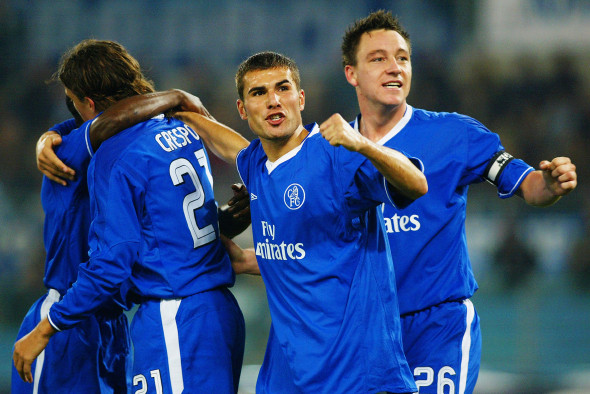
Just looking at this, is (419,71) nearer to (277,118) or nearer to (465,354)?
(465,354)

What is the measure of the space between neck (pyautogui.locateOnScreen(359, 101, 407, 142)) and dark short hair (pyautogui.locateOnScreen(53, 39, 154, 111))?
1065 mm

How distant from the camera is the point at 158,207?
2873 mm

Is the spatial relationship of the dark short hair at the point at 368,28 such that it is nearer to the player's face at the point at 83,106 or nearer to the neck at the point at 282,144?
the neck at the point at 282,144

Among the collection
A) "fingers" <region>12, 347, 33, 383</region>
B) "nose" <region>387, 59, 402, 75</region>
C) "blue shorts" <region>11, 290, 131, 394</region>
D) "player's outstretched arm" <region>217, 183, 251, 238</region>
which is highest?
"nose" <region>387, 59, 402, 75</region>

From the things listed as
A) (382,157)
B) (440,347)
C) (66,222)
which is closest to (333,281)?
(382,157)

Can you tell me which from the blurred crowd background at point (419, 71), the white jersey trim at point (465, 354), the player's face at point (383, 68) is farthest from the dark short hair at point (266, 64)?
the blurred crowd background at point (419, 71)

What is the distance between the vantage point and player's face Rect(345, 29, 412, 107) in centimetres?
312

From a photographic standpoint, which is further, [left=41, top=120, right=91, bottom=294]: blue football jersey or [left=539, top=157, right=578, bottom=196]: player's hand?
[left=41, top=120, right=91, bottom=294]: blue football jersey

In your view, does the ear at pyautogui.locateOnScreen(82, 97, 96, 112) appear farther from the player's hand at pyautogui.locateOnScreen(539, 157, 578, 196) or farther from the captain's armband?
the player's hand at pyautogui.locateOnScreen(539, 157, 578, 196)

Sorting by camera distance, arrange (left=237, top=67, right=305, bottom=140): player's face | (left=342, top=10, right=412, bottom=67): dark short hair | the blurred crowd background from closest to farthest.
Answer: (left=237, top=67, right=305, bottom=140): player's face, (left=342, top=10, right=412, bottom=67): dark short hair, the blurred crowd background

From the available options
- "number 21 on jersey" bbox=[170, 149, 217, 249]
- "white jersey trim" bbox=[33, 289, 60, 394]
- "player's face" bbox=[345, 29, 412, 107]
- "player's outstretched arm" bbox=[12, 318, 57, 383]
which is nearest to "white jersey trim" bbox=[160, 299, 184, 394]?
"number 21 on jersey" bbox=[170, 149, 217, 249]

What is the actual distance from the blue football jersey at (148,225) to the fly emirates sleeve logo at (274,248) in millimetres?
367

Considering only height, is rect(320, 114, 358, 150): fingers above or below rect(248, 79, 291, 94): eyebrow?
below

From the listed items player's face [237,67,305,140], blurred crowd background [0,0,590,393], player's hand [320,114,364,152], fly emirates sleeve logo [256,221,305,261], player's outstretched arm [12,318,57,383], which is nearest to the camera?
player's hand [320,114,364,152]
